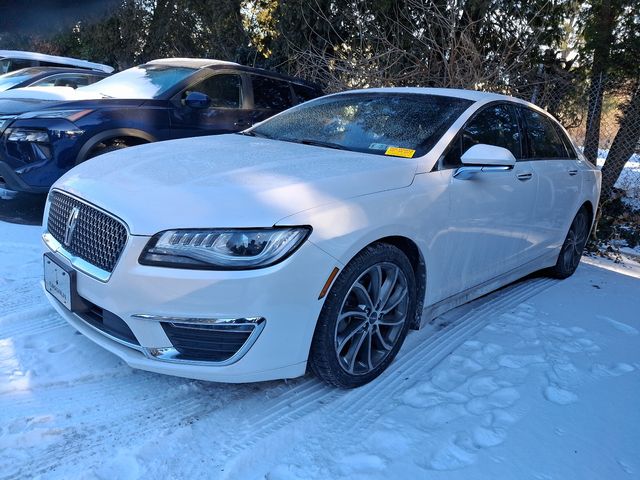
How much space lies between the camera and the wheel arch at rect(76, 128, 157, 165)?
4.90 metres

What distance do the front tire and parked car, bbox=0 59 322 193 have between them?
3.32m

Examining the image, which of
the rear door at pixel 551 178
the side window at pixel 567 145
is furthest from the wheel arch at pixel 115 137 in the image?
the side window at pixel 567 145

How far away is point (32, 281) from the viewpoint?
3.76 meters

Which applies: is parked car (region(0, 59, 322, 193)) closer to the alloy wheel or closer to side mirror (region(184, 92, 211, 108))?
side mirror (region(184, 92, 211, 108))

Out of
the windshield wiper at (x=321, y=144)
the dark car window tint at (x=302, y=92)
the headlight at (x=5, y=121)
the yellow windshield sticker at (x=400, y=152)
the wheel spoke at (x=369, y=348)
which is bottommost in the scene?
the wheel spoke at (x=369, y=348)

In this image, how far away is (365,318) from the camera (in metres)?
2.75

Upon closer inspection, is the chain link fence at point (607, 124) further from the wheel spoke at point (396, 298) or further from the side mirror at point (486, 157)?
the wheel spoke at point (396, 298)

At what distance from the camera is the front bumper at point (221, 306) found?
2.23 meters

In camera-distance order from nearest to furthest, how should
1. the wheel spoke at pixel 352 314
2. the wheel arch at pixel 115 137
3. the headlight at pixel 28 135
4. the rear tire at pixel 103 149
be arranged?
1. the wheel spoke at pixel 352 314
2. the headlight at pixel 28 135
3. the wheel arch at pixel 115 137
4. the rear tire at pixel 103 149

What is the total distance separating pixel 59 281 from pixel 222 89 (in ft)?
13.0

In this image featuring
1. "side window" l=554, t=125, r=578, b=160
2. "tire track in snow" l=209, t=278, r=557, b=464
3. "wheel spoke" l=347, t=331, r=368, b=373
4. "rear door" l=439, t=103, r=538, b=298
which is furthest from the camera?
"side window" l=554, t=125, r=578, b=160

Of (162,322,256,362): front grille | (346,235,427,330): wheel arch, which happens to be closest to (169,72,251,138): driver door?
(346,235,427,330): wheel arch

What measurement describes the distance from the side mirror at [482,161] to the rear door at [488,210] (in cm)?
5

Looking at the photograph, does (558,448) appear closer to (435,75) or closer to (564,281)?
(564,281)
